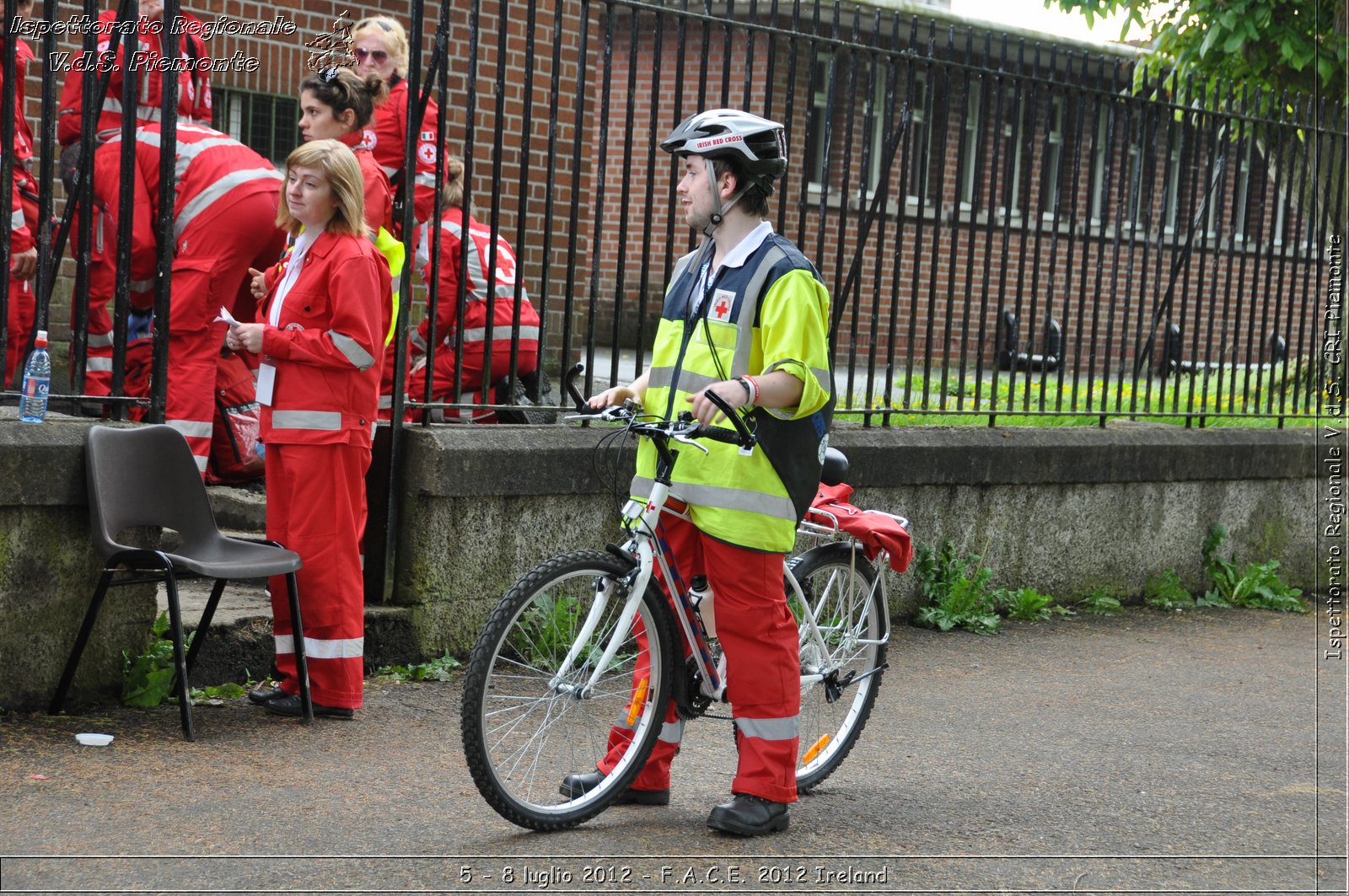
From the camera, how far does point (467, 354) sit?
6957mm

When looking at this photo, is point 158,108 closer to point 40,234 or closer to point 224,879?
point 40,234

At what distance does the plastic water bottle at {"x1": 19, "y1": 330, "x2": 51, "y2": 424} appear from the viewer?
16.6 feet

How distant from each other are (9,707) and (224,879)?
1.72 meters

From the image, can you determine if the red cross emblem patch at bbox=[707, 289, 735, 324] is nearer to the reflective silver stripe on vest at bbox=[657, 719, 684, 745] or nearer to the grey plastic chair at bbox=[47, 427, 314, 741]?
the reflective silver stripe on vest at bbox=[657, 719, 684, 745]

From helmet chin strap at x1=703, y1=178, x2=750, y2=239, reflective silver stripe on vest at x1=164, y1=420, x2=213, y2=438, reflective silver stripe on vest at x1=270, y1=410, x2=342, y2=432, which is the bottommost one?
reflective silver stripe on vest at x1=164, y1=420, x2=213, y2=438

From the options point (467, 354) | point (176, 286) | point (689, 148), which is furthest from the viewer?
point (467, 354)

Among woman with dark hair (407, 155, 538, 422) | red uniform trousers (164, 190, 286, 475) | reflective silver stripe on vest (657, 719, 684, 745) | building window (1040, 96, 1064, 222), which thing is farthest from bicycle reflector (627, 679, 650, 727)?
building window (1040, 96, 1064, 222)

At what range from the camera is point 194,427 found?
21.1 ft

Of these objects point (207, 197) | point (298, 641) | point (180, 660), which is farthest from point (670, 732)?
point (207, 197)

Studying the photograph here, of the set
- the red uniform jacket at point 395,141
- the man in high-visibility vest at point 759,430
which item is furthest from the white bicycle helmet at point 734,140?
the red uniform jacket at point 395,141

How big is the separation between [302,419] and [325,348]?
0.83 feet

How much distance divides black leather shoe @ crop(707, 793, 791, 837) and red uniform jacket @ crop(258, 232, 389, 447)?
6.23 feet

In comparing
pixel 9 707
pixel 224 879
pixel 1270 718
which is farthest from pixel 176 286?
pixel 1270 718

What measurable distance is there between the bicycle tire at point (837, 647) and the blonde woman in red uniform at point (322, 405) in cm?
158
